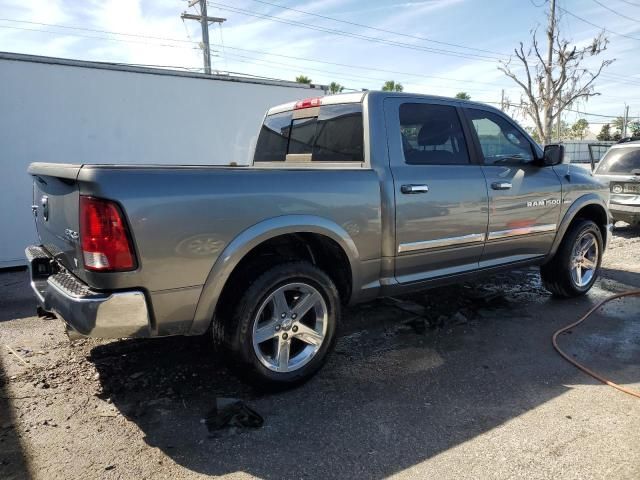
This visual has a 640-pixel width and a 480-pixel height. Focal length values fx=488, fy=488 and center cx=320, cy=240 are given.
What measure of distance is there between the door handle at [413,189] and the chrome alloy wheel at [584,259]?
2359mm

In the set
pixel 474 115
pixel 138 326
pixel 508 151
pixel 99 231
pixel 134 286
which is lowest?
pixel 138 326

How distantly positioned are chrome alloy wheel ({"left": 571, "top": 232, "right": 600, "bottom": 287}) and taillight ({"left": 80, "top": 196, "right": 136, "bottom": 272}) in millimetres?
4390

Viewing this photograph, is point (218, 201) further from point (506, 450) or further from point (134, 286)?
point (506, 450)

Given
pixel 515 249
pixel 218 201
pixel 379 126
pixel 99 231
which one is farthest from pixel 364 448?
pixel 515 249

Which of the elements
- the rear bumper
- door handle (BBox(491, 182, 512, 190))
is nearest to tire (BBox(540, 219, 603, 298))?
door handle (BBox(491, 182, 512, 190))

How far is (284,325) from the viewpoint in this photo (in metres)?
3.12

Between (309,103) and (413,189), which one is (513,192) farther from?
(309,103)

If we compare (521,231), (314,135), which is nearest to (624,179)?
→ (521,231)

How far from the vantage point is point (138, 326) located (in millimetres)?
2568

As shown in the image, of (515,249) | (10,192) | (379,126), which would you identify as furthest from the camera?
(10,192)

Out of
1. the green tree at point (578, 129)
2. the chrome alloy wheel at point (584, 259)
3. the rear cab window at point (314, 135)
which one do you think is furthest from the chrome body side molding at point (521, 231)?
the green tree at point (578, 129)

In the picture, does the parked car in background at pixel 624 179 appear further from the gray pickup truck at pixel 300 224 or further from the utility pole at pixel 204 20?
the utility pole at pixel 204 20

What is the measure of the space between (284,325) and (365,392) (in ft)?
2.26

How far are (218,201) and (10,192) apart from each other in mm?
5410
